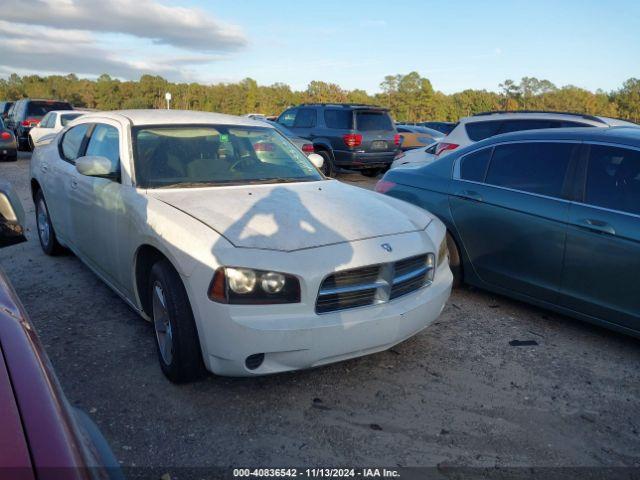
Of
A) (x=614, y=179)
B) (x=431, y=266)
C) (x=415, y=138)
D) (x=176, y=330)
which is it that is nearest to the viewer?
(x=176, y=330)

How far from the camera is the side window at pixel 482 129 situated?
8.82 m

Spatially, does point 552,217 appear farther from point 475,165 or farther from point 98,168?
point 98,168

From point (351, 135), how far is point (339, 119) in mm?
646

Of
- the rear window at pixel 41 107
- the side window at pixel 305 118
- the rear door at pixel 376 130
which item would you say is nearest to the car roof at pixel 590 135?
the rear door at pixel 376 130

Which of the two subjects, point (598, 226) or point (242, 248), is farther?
point (598, 226)

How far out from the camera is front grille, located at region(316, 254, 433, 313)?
9.95 feet

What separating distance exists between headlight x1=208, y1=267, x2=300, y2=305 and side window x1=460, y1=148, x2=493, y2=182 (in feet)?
8.76

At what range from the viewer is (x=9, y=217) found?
2.33m

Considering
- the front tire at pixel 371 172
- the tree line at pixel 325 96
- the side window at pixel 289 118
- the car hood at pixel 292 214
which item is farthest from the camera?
the tree line at pixel 325 96

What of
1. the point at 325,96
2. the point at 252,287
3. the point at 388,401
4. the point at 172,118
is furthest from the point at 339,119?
the point at 325,96

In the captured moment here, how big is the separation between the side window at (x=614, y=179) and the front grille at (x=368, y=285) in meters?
1.64

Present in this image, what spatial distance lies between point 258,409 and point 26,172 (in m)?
13.8

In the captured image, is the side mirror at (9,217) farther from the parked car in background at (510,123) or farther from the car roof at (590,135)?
the parked car in background at (510,123)

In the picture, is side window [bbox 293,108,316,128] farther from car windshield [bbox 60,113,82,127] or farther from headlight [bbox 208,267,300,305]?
headlight [bbox 208,267,300,305]
